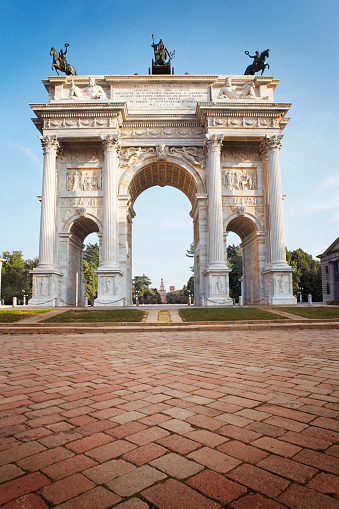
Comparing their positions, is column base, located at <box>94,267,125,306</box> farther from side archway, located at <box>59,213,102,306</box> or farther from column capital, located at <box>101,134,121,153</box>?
column capital, located at <box>101,134,121,153</box>

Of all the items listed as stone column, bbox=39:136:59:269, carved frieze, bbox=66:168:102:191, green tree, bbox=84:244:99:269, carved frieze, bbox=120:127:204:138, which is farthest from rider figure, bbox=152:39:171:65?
green tree, bbox=84:244:99:269

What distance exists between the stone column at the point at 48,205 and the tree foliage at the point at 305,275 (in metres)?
49.5

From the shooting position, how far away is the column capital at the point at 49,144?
92.9 ft

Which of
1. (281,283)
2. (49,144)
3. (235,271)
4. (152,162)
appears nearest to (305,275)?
(235,271)

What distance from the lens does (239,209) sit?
96.3 ft

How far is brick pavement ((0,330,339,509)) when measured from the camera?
2.30 meters

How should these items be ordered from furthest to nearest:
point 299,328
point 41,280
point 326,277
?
1. point 326,277
2. point 41,280
3. point 299,328

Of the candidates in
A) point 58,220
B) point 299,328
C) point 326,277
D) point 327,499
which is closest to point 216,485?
point 327,499

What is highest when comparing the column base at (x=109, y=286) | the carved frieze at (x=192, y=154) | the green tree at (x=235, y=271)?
the carved frieze at (x=192, y=154)

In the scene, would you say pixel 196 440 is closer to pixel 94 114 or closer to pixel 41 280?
pixel 41 280

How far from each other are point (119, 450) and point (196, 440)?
65 cm

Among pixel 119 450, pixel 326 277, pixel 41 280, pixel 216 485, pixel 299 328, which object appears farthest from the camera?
pixel 326 277

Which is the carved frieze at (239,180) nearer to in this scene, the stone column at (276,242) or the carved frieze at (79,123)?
the stone column at (276,242)

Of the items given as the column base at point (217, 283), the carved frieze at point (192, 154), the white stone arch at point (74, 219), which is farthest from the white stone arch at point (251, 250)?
→ the white stone arch at point (74, 219)
